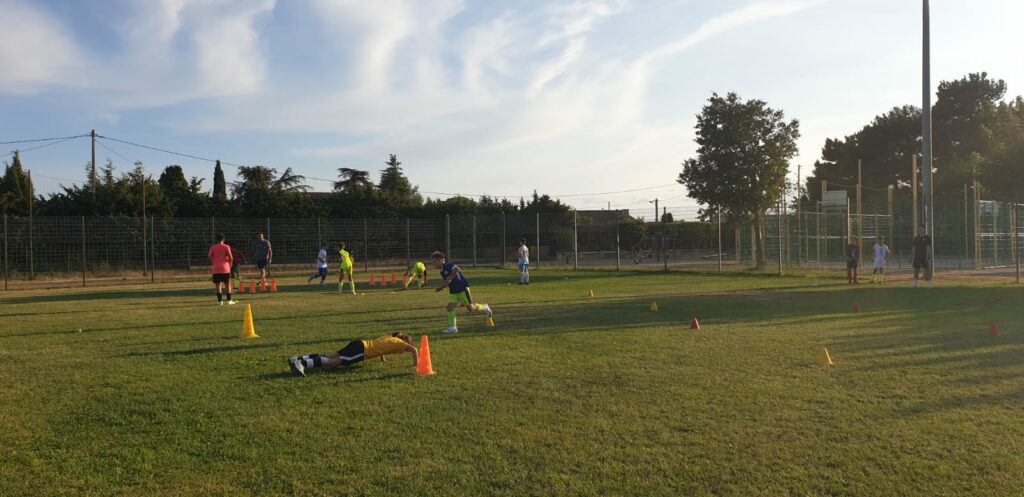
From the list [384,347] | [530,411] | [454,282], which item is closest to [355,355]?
[384,347]

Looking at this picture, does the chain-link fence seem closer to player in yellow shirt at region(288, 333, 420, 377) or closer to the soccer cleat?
player in yellow shirt at region(288, 333, 420, 377)

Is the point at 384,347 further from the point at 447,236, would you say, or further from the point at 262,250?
the point at 447,236

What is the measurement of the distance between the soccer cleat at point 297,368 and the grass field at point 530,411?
12cm

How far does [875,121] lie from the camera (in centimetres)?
5881

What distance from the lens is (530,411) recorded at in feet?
19.4

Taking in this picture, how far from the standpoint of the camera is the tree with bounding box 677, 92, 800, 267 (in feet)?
94.3

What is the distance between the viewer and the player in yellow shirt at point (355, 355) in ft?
24.5

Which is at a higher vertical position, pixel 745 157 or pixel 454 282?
pixel 745 157

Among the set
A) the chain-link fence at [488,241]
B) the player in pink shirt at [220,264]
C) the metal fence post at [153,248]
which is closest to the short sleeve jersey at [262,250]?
the chain-link fence at [488,241]

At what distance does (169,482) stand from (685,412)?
13.2ft

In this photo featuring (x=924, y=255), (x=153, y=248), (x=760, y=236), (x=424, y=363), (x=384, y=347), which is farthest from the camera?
(x=760, y=236)

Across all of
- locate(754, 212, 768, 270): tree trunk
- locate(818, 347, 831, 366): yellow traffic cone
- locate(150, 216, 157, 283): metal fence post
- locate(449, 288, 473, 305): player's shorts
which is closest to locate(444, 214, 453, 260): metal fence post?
locate(150, 216, 157, 283): metal fence post

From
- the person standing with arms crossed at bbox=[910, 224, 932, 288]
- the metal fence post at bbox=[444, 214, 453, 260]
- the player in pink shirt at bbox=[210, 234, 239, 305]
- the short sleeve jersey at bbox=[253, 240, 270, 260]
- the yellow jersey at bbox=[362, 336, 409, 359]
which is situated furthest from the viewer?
the metal fence post at bbox=[444, 214, 453, 260]

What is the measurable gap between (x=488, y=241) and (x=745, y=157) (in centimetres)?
1392
